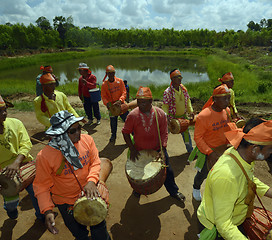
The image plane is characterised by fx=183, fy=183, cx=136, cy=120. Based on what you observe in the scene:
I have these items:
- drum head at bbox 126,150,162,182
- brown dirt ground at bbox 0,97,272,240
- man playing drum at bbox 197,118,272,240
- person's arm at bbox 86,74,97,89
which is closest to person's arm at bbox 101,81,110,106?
person's arm at bbox 86,74,97,89

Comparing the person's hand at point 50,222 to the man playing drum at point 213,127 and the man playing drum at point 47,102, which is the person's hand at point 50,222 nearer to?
the man playing drum at point 47,102

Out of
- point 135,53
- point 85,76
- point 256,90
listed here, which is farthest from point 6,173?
point 135,53

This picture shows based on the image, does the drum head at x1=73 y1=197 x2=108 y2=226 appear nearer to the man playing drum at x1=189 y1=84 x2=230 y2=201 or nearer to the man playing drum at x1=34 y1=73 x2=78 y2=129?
the man playing drum at x1=189 y1=84 x2=230 y2=201

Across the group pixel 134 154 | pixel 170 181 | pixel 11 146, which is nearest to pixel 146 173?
pixel 134 154

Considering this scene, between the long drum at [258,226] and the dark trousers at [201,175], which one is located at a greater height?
the long drum at [258,226]

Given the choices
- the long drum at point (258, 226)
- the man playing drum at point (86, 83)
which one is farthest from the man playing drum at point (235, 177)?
the man playing drum at point (86, 83)

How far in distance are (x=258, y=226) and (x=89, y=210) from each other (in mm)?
1735

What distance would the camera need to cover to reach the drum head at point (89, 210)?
1.95 metres

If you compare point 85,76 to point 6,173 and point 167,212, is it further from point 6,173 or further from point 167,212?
point 167,212

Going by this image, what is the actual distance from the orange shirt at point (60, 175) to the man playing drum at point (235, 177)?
1277 millimetres

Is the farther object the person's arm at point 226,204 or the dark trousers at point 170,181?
the dark trousers at point 170,181

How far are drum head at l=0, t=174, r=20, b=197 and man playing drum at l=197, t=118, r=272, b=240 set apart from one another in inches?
94.0

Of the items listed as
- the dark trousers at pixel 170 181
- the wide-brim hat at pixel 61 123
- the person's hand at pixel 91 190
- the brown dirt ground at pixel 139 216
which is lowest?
the brown dirt ground at pixel 139 216

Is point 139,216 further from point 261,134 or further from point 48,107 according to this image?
point 48,107
